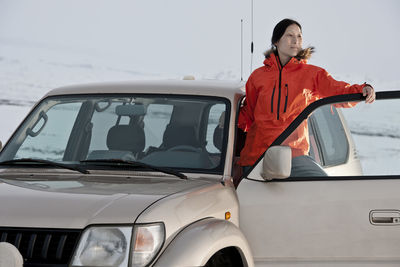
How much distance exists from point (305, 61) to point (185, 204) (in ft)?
5.71

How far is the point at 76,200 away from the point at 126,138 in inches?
45.5

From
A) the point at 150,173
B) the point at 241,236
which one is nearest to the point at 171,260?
the point at 241,236

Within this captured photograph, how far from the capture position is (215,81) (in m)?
5.40

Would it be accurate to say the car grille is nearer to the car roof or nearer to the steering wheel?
the steering wheel

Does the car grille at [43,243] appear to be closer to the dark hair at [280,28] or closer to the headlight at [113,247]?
the headlight at [113,247]

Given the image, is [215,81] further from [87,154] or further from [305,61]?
[87,154]

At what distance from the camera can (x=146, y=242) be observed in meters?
3.56

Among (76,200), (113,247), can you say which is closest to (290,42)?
(76,200)

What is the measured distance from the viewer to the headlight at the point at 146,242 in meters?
3.53

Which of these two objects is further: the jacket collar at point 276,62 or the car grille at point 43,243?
the jacket collar at point 276,62

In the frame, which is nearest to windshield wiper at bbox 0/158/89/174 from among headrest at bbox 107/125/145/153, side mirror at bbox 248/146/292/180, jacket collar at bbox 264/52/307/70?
headrest at bbox 107/125/145/153

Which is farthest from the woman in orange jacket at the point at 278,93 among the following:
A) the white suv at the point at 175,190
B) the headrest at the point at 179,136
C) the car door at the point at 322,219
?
the car door at the point at 322,219

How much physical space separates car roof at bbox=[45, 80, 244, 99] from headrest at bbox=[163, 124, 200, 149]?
0.26 m

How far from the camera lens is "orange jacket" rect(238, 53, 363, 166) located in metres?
4.87
